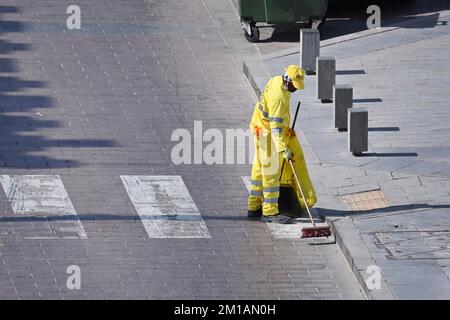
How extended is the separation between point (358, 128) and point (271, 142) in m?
2.23

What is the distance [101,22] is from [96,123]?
5.14m

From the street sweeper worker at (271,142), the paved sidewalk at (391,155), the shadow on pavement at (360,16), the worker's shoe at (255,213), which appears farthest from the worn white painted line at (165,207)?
the shadow on pavement at (360,16)

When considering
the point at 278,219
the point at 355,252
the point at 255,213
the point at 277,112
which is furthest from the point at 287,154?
the point at 355,252

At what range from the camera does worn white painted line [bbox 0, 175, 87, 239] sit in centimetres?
1759

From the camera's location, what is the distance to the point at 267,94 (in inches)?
701

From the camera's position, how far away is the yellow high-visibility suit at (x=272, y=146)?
1759 cm

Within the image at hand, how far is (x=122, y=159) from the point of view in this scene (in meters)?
20.1

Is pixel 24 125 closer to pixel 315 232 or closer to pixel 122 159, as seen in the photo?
pixel 122 159

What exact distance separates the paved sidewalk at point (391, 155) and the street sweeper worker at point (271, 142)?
71cm

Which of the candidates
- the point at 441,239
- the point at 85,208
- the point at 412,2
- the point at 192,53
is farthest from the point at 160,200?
the point at 412,2

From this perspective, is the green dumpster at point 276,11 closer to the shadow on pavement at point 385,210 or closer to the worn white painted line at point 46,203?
the worn white painted line at point 46,203

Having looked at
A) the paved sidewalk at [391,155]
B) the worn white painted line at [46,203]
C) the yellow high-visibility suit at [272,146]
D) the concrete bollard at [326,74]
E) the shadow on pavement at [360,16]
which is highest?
the yellow high-visibility suit at [272,146]

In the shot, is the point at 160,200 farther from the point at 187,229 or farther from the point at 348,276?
the point at 348,276

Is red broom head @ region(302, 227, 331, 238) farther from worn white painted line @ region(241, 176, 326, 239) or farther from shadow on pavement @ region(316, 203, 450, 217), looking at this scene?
shadow on pavement @ region(316, 203, 450, 217)
